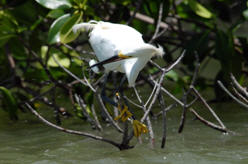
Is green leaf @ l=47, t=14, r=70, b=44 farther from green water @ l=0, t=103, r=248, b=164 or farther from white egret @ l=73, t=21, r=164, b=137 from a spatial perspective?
green water @ l=0, t=103, r=248, b=164

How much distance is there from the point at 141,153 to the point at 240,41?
171 cm

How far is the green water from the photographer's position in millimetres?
2900

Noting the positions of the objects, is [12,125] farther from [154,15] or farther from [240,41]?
[240,41]

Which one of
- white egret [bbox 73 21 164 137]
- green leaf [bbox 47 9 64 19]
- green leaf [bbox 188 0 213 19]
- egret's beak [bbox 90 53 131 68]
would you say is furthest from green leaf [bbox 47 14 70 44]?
green leaf [bbox 188 0 213 19]

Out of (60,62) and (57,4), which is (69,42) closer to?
(60,62)

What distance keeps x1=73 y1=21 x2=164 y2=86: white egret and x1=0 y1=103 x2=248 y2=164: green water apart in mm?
465

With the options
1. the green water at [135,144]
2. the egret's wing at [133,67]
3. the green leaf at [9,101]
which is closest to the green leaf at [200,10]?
the green water at [135,144]

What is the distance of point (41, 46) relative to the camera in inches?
168

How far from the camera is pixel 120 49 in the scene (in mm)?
2898

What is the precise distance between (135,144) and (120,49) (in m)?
0.70

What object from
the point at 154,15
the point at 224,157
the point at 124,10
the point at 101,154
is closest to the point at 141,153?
the point at 101,154

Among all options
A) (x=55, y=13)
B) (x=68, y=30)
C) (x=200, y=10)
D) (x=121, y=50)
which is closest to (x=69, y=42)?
(x=55, y=13)

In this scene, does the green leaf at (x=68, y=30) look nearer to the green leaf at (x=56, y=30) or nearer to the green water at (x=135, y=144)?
the green leaf at (x=56, y=30)

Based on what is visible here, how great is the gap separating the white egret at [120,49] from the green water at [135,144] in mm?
465
